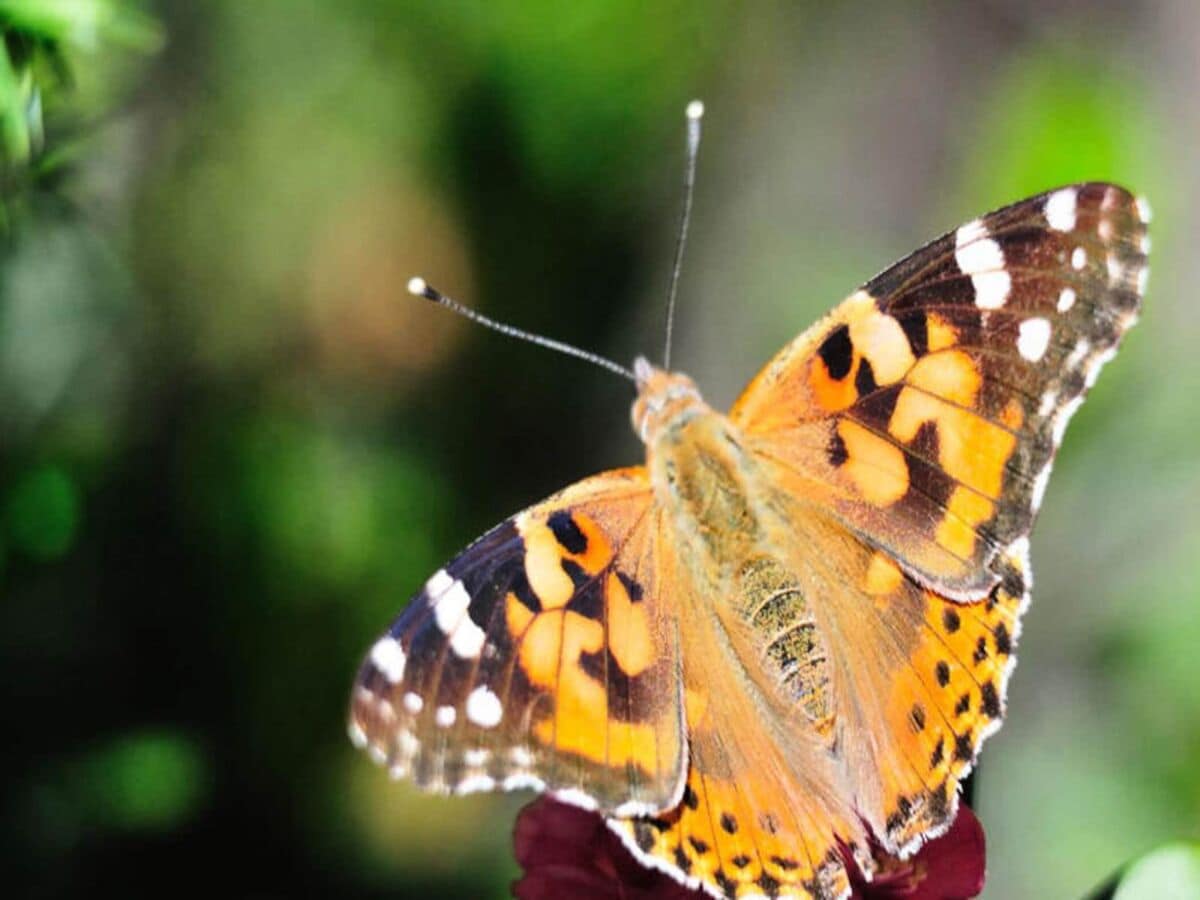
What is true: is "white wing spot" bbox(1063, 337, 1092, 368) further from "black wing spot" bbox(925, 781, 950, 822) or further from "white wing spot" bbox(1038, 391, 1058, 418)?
"black wing spot" bbox(925, 781, 950, 822)

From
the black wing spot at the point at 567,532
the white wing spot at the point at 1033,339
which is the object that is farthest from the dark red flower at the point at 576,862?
the white wing spot at the point at 1033,339

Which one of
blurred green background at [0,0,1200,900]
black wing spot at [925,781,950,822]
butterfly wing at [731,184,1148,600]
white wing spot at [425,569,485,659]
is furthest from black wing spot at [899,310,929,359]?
blurred green background at [0,0,1200,900]

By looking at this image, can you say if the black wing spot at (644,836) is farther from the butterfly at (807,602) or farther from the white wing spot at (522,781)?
the white wing spot at (522,781)

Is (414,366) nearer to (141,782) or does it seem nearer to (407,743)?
(141,782)

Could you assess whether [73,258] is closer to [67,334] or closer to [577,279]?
[67,334]

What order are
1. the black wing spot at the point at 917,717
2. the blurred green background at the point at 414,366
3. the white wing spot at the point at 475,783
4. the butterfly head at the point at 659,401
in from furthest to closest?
the blurred green background at the point at 414,366, the butterfly head at the point at 659,401, the black wing spot at the point at 917,717, the white wing spot at the point at 475,783

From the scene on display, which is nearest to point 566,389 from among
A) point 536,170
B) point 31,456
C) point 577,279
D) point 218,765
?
point 577,279
